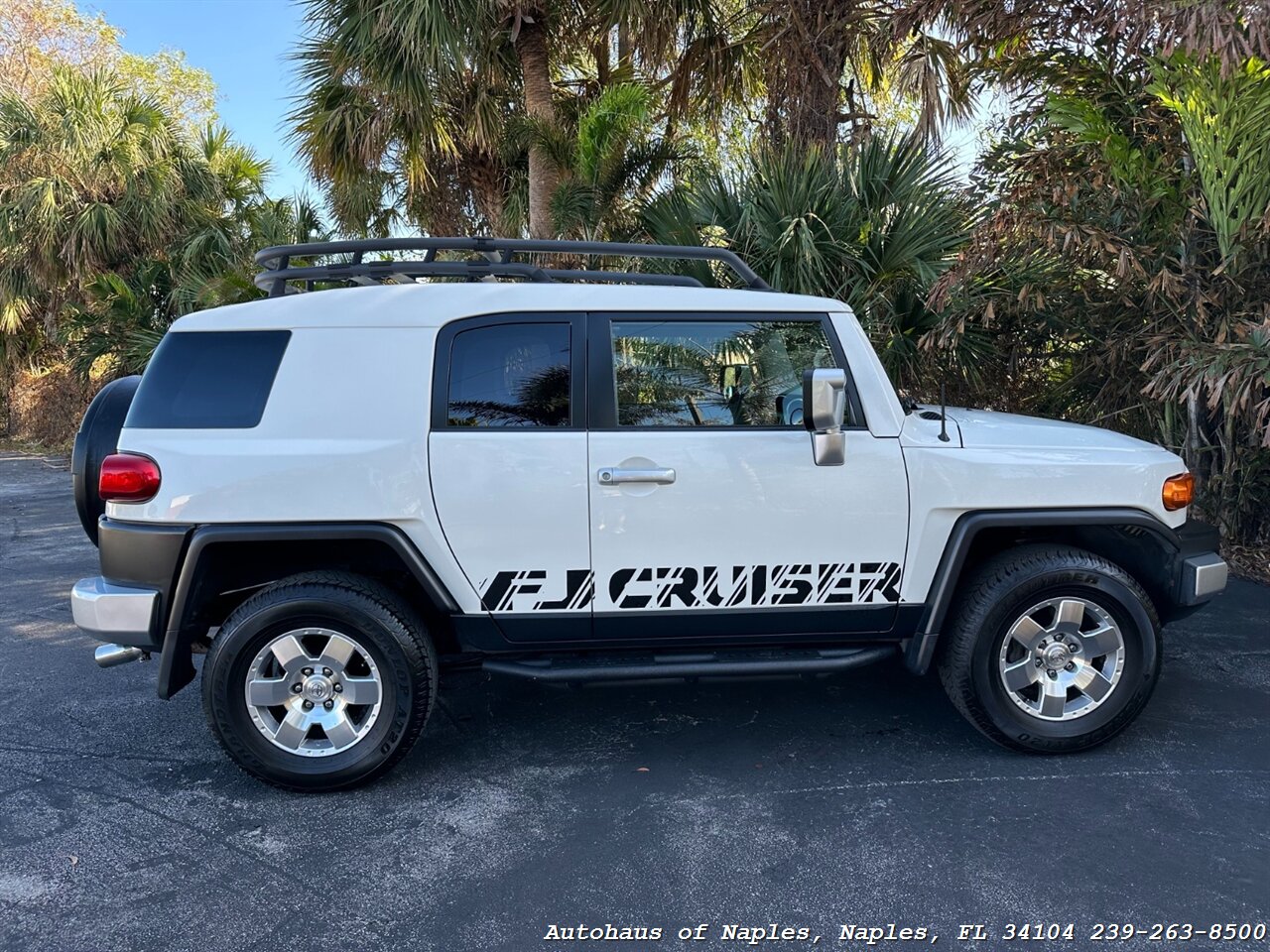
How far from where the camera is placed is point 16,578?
6906mm

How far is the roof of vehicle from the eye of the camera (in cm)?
352

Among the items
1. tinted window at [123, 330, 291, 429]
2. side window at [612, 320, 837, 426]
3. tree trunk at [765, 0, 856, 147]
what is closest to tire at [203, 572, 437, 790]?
tinted window at [123, 330, 291, 429]

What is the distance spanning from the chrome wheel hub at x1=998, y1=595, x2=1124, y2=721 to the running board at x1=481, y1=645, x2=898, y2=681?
50cm

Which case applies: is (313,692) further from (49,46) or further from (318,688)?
(49,46)

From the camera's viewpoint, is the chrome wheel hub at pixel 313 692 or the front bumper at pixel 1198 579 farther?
the front bumper at pixel 1198 579

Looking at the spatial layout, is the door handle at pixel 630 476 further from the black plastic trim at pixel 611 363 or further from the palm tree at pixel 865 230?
the palm tree at pixel 865 230

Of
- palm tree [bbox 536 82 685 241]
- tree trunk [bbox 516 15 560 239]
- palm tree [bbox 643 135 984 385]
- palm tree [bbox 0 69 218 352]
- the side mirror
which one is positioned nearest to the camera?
the side mirror

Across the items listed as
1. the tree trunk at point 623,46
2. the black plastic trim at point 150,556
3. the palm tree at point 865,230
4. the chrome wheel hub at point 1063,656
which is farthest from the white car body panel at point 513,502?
the tree trunk at point 623,46

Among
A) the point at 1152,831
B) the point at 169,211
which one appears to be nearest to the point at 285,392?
the point at 1152,831

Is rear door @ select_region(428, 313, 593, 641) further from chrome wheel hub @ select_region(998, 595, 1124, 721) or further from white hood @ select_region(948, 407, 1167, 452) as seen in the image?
chrome wheel hub @ select_region(998, 595, 1124, 721)

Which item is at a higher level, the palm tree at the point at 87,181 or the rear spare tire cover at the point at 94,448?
the palm tree at the point at 87,181

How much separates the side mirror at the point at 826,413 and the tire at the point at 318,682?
1698 mm

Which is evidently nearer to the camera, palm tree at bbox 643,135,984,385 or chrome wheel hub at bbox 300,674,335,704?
chrome wheel hub at bbox 300,674,335,704

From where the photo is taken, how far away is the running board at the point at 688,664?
3492 mm
